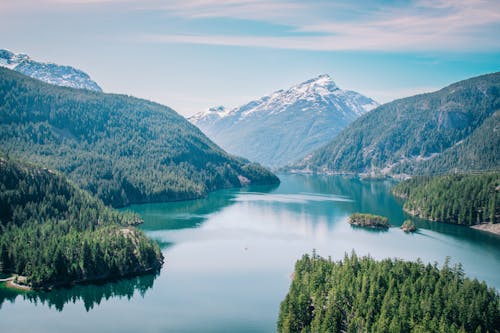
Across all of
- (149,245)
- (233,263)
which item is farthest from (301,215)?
(149,245)

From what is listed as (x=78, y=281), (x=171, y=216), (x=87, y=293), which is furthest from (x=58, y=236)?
(x=171, y=216)

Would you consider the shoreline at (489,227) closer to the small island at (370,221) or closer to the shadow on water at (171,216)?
the small island at (370,221)

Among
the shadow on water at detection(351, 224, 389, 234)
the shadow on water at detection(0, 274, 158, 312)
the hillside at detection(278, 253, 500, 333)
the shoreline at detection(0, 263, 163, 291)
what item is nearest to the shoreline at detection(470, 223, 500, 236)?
the shadow on water at detection(351, 224, 389, 234)

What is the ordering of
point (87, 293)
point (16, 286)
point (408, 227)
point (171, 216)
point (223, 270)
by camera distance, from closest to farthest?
point (16, 286), point (87, 293), point (223, 270), point (408, 227), point (171, 216)

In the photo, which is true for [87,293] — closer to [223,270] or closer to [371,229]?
[223,270]

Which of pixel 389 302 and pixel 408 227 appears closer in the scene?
pixel 389 302

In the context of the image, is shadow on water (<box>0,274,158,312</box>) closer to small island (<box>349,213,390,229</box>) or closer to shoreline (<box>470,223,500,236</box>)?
small island (<box>349,213,390,229</box>)

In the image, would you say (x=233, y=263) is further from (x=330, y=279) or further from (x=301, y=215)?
(x=301, y=215)
